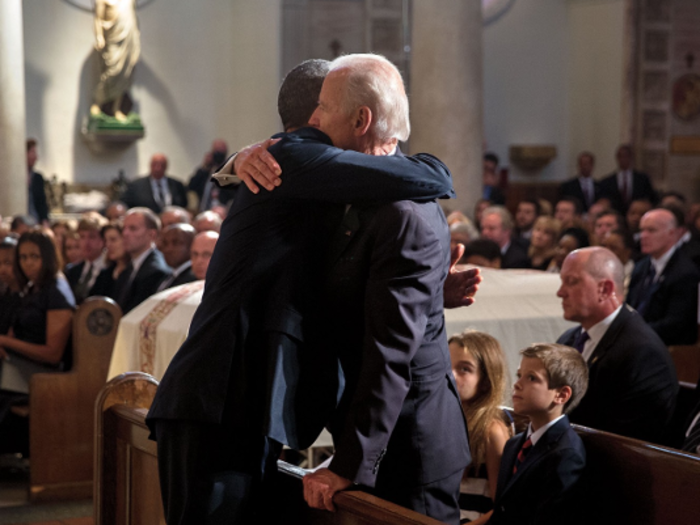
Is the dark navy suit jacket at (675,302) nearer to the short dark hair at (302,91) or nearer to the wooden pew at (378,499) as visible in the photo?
the wooden pew at (378,499)

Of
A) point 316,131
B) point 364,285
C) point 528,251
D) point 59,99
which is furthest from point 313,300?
point 59,99

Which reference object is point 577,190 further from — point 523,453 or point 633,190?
point 523,453

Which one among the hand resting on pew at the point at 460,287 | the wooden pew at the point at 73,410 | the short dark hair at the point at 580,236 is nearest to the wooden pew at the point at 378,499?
the hand resting on pew at the point at 460,287

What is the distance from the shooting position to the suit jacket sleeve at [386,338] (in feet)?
7.06

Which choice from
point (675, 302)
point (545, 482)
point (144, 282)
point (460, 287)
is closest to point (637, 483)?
point (545, 482)

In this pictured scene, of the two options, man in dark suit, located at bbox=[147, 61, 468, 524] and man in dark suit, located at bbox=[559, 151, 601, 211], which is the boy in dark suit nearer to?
man in dark suit, located at bbox=[147, 61, 468, 524]

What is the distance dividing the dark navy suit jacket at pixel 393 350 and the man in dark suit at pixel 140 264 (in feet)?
15.1

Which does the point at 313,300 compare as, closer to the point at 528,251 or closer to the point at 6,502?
the point at 6,502

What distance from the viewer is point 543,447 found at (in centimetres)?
303

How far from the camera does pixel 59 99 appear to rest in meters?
14.7

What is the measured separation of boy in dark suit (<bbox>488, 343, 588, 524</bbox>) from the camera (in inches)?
114

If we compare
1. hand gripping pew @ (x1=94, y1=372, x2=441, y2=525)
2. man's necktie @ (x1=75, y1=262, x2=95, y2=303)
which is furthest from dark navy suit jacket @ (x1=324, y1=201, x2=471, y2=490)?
man's necktie @ (x1=75, y1=262, x2=95, y2=303)

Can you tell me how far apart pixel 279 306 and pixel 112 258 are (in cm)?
549

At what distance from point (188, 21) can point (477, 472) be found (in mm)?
12871
